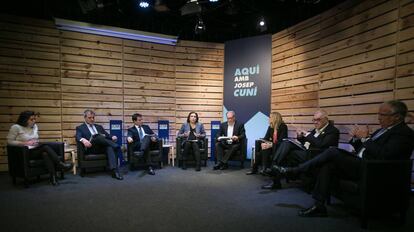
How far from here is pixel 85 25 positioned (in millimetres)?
5457

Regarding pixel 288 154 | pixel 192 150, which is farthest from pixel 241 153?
pixel 288 154

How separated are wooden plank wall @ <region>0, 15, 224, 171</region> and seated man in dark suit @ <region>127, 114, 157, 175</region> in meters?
0.85

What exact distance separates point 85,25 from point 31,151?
122 inches

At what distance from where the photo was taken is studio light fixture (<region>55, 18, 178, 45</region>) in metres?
5.35

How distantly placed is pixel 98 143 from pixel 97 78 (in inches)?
75.5

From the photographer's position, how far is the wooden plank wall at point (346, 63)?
3.67 m

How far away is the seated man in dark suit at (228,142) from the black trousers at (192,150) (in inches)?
17.3

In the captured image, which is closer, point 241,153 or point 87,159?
point 87,159

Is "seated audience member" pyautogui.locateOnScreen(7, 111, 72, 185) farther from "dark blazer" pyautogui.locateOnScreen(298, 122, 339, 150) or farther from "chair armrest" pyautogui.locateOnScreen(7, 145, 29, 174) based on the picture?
"dark blazer" pyautogui.locateOnScreen(298, 122, 339, 150)

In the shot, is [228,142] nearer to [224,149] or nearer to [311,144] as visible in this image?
[224,149]

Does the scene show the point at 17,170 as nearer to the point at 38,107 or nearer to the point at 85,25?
the point at 38,107

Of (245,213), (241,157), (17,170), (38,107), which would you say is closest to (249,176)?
(241,157)

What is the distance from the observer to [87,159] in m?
4.56

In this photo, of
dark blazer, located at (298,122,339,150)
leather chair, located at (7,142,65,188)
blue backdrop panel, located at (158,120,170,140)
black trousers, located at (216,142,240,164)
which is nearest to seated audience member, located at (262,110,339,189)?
dark blazer, located at (298,122,339,150)
